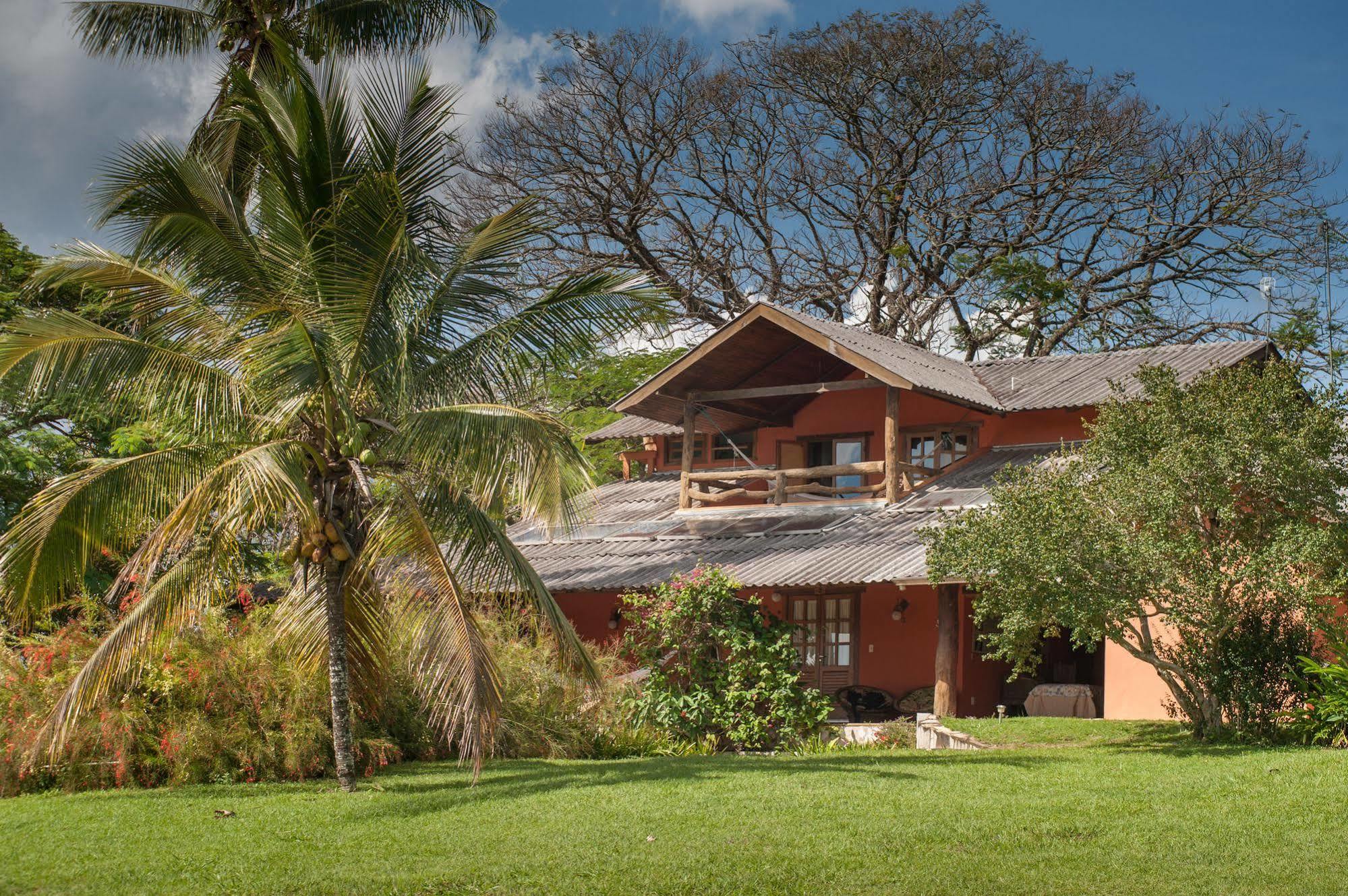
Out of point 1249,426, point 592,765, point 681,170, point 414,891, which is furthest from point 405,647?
point 681,170

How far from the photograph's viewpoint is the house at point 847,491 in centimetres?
1797

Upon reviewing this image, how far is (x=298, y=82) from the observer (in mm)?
11648

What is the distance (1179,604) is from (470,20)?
12.0 metres

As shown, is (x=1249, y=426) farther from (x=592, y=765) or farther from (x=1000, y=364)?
(x=1000, y=364)

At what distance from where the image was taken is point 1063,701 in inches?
682

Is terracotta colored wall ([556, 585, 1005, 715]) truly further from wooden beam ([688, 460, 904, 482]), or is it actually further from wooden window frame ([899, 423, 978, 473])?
wooden window frame ([899, 423, 978, 473])

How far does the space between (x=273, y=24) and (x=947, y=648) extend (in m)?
11.4

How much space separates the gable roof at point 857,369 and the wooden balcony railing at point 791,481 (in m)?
1.16

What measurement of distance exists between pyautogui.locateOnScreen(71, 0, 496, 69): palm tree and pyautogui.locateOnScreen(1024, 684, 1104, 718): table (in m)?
11.7

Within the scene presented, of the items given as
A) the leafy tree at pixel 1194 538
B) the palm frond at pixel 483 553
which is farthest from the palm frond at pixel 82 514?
the leafy tree at pixel 1194 538

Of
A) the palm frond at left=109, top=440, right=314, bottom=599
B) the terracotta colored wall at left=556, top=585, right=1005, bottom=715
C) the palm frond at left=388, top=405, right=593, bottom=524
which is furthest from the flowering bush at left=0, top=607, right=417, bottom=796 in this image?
the terracotta colored wall at left=556, top=585, right=1005, bottom=715

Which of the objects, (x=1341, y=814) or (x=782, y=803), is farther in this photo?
(x=782, y=803)

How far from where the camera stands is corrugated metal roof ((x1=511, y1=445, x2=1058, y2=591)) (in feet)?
55.7

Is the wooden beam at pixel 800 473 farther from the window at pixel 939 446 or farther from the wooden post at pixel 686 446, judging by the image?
the window at pixel 939 446
